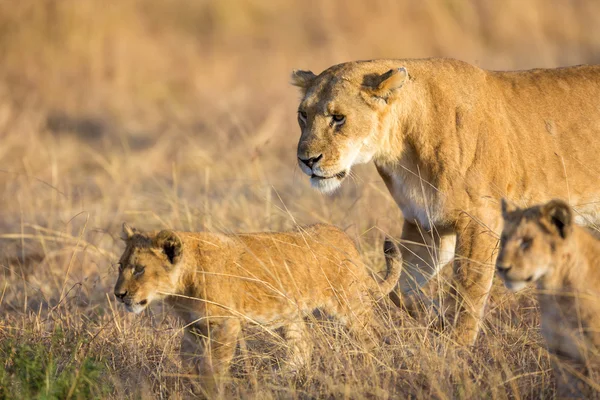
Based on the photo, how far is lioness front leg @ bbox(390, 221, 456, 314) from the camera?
6531 mm

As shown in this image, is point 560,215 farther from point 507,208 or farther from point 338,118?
point 338,118

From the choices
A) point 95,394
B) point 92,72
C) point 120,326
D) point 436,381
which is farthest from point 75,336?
point 92,72

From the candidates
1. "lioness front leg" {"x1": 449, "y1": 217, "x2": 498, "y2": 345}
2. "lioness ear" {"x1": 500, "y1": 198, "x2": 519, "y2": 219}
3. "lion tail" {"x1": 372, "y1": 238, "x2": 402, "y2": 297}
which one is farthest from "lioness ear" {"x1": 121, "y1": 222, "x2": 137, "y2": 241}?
"lioness ear" {"x1": 500, "y1": 198, "x2": 519, "y2": 219}

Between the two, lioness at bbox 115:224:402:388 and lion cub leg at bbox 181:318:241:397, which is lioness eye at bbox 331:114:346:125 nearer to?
lioness at bbox 115:224:402:388

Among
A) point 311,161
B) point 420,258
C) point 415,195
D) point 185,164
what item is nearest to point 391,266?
point 420,258

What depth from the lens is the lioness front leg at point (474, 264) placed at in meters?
6.12

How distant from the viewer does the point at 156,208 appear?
10195 millimetres

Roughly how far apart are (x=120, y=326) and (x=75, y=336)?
1.03 feet

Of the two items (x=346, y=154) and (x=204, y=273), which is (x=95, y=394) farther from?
(x=346, y=154)

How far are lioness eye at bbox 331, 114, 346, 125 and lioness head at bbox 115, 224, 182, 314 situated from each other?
1.53 meters

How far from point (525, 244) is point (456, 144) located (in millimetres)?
2002

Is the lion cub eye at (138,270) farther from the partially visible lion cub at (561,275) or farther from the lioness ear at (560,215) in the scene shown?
the lioness ear at (560,215)

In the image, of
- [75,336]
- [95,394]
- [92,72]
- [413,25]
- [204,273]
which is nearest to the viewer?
[95,394]

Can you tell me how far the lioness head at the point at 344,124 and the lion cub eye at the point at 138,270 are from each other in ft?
4.84
